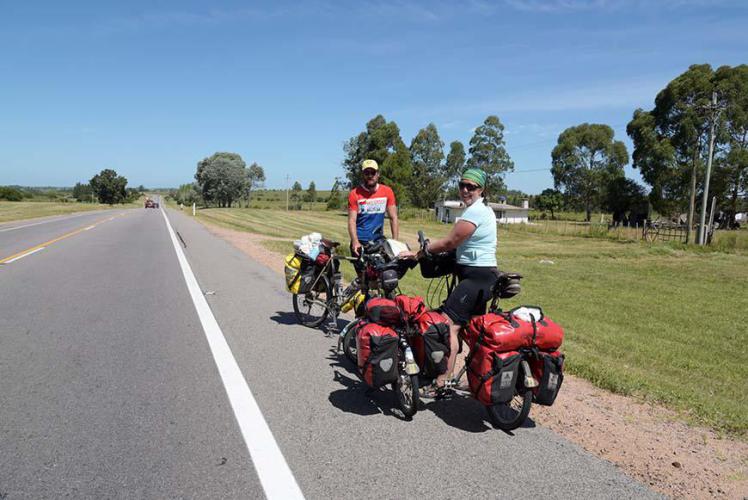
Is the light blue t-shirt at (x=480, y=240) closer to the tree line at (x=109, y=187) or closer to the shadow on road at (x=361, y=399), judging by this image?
the shadow on road at (x=361, y=399)

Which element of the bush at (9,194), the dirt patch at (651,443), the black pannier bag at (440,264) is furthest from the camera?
the bush at (9,194)

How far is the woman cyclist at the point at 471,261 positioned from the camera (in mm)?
4242

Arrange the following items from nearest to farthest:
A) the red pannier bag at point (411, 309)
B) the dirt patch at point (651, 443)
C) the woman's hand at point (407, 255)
→ the dirt patch at point (651, 443) → the red pannier bag at point (411, 309) → the woman's hand at point (407, 255)

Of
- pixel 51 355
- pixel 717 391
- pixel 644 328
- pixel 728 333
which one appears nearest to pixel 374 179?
pixel 51 355

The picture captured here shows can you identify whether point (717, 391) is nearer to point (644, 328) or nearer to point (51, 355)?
point (644, 328)

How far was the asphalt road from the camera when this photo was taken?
3.11 meters

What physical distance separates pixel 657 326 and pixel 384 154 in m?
57.6

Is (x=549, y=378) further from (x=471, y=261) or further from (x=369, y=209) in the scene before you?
(x=369, y=209)

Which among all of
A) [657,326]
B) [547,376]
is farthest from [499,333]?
[657,326]

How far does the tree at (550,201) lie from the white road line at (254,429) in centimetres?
8620

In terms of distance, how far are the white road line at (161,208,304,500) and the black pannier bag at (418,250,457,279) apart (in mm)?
1933

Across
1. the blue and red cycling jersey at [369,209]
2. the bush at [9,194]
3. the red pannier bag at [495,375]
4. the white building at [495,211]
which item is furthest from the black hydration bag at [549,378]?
the bush at [9,194]

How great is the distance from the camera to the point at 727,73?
4244 centimetres

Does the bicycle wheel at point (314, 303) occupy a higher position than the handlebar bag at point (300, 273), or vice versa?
the handlebar bag at point (300, 273)
